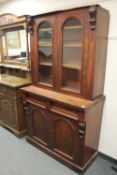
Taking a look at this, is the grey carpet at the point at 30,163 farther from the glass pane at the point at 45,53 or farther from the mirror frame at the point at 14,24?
the mirror frame at the point at 14,24

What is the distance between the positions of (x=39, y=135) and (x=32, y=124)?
0.19m

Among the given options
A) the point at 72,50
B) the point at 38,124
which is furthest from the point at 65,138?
the point at 72,50

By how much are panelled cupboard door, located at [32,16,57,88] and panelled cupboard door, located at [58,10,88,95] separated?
0.37ft

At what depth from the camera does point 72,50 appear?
1.84m

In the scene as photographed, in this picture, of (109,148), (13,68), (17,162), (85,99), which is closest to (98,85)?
(85,99)

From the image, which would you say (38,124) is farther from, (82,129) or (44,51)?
(44,51)

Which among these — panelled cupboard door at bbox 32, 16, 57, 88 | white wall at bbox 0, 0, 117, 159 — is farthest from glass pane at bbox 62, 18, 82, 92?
white wall at bbox 0, 0, 117, 159

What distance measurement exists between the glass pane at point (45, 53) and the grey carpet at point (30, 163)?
3.50ft

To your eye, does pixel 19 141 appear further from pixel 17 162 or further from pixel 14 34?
pixel 14 34

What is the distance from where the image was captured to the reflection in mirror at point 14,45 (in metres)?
2.76

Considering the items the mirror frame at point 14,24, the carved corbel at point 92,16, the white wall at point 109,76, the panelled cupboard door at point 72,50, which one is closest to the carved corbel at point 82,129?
the panelled cupboard door at point 72,50

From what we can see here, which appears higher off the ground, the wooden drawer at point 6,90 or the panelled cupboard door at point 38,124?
the wooden drawer at point 6,90

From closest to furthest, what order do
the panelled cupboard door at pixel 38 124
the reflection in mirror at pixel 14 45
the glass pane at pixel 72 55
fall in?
the glass pane at pixel 72 55
the panelled cupboard door at pixel 38 124
the reflection in mirror at pixel 14 45

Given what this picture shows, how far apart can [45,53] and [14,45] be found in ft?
3.68
